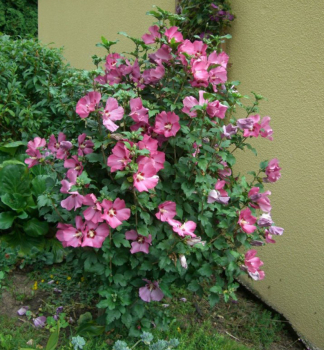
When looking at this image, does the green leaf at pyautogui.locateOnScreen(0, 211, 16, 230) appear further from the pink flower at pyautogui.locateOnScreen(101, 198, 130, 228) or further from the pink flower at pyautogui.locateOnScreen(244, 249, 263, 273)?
the pink flower at pyautogui.locateOnScreen(244, 249, 263, 273)

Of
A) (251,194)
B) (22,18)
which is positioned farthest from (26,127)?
(22,18)

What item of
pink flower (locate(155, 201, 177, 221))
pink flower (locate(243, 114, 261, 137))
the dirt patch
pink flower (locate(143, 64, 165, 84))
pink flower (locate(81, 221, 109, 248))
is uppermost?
pink flower (locate(143, 64, 165, 84))

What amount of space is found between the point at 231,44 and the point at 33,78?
5.81 feet

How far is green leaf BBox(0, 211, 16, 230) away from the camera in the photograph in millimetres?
2805

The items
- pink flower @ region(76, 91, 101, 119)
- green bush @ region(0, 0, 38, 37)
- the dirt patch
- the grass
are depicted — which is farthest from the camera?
green bush @ region(0, 0, 38, 37)

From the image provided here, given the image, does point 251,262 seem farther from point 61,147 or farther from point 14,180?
point 14,180

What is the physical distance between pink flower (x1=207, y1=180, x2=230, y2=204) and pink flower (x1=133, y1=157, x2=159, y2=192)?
349mm

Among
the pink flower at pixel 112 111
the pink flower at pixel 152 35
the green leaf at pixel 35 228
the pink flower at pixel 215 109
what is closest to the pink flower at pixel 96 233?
the pink flower at pixel 112 111

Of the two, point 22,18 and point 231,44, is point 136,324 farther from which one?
point 22,18

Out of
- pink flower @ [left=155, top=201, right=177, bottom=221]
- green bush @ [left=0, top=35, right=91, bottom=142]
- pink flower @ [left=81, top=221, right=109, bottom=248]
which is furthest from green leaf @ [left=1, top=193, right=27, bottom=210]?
pink flower @ [left=155, top=201, right=177, bottom=221]

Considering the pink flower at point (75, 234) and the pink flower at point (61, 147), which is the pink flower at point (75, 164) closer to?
the pink flower at point (61, 147)

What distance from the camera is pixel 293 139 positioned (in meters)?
2.71

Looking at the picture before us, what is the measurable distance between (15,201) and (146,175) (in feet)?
5.01

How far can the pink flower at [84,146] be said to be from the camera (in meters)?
1.97
